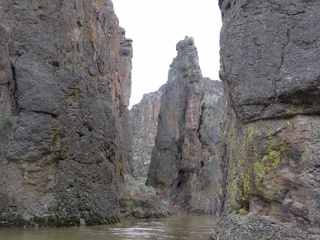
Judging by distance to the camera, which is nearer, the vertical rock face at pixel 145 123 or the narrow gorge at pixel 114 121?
the narrow gorge at pixel 114 121

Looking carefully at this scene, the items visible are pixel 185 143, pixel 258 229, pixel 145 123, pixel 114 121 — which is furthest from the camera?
pixel 145 123

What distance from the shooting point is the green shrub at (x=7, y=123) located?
11075 millimetres

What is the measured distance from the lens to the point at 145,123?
2857 inches

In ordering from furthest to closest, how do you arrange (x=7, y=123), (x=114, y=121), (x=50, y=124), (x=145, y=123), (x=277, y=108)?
1. (x=145, y=123)
2. (x=114, y=121)
3. (x=50, y=124)
4. (x=7, y=123)
5. (x=277, y=108)

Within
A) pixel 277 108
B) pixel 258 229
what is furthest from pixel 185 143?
pixel 258 229

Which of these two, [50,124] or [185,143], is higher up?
[185,143]

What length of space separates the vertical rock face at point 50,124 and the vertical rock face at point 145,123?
150 feet

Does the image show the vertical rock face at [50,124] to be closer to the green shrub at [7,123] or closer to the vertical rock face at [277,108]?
the green shrub at [7,123]

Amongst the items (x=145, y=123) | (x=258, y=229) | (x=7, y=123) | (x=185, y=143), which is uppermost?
(x=145, y=123)

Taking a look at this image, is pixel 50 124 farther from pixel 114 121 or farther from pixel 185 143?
pixel 185 143

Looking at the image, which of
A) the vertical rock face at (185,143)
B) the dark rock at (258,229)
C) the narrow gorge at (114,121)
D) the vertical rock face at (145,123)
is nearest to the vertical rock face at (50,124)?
the narrow gorge at (114,121)

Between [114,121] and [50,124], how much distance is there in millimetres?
4064

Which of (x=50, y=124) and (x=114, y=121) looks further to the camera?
(x=114, y=121)

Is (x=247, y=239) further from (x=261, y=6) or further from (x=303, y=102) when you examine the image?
(x=261, y=6)
